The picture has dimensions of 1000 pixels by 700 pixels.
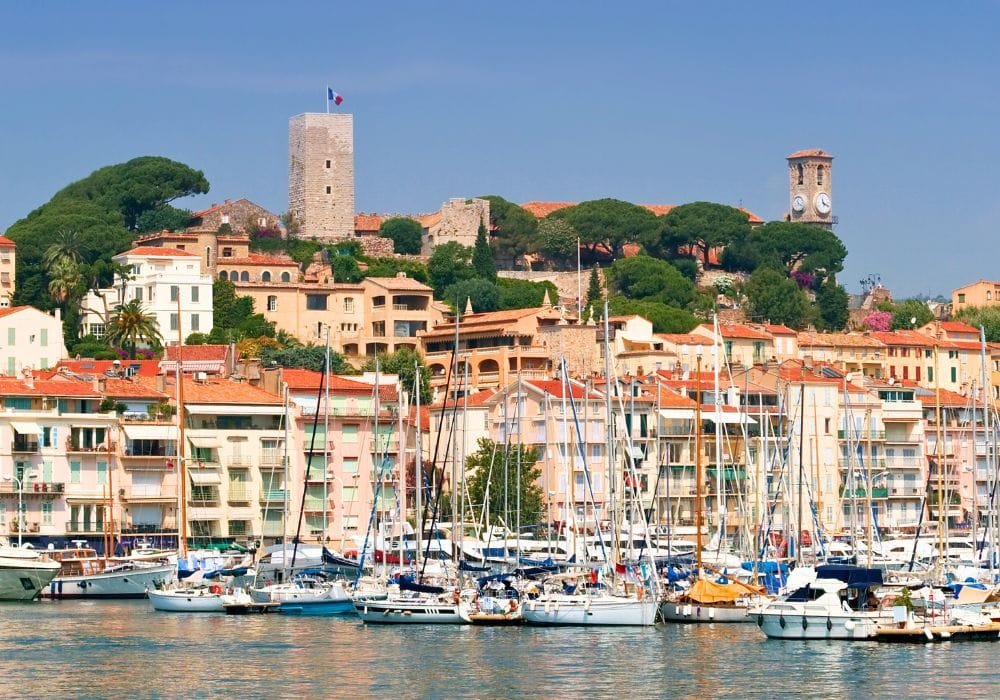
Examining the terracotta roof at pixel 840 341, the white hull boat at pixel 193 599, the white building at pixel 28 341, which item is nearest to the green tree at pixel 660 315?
the terracotta roof at pixel 840 341

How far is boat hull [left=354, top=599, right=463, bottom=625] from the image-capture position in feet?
216

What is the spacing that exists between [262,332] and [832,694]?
83594mm

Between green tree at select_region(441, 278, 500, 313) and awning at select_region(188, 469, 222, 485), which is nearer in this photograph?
awning at select_region(188, 469, 222, 485)

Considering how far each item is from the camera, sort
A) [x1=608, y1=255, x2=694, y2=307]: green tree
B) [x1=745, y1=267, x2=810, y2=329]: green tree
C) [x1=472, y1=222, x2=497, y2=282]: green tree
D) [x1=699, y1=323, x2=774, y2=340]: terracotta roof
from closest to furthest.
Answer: [x1=699, y1=323, x2=774, y2=340]: terracotta roof, [x1=472, y1=222, x2=497, y2=282]: green tree, [x1=608, y1=255, x2=694, y2=307]: green tree, [x1=745, y1=267, x2=810, y2=329]: green tree

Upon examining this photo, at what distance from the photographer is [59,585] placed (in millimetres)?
80438

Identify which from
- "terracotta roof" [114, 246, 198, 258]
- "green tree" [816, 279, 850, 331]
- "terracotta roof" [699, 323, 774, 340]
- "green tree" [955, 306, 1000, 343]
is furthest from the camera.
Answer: "green tree" [816, 279, 850, 331]

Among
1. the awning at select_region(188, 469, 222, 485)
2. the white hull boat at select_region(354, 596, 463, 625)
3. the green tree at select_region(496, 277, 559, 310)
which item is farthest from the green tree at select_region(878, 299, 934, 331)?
the white hull boat at select_region(354, 596, 463, 625)

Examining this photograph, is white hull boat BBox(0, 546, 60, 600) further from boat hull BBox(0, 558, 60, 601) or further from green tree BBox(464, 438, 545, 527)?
green tree BBox(464, 438, 545, 527)

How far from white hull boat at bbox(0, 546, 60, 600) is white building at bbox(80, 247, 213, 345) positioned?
49508mm

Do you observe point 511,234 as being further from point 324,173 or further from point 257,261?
point 257,261

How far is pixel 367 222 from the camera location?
563 ft

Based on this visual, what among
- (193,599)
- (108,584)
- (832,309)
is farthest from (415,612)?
(832,309)

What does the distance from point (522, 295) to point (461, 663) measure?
317 ft

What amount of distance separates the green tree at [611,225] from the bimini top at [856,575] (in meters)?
113
